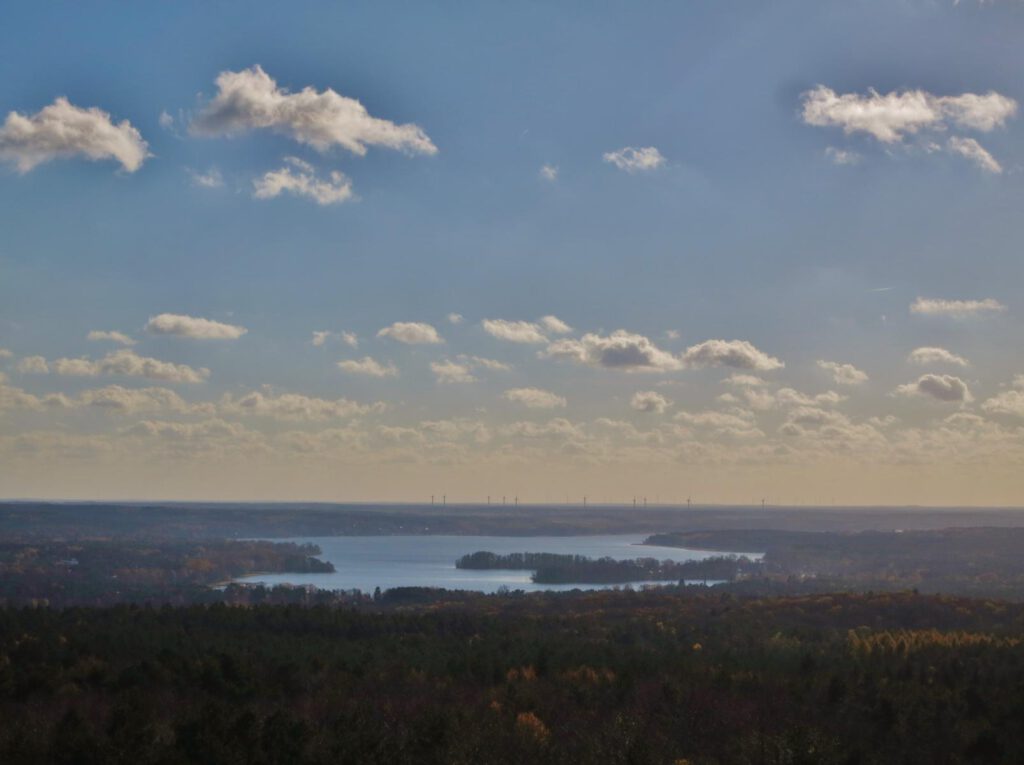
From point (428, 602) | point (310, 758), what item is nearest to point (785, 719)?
point (310, 758)

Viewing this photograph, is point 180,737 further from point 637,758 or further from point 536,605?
point 536,605

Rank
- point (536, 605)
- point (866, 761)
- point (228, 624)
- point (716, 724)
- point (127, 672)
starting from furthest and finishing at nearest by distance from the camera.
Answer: point (536, 605), point (228, 624), point (127, 672), point (716, 724), point (866, 761)

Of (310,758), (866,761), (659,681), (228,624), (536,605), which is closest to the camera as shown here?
(310,758)

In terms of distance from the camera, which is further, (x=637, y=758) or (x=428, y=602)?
(x=428, y=602)

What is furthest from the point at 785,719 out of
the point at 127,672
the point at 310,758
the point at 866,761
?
the point at 127,672

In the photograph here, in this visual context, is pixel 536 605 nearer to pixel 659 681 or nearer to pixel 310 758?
pixel 659 681

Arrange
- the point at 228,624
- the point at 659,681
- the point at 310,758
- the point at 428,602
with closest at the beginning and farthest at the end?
the point at 310,758
the point at 659,681
the point at 228,624
the point at 428,602
